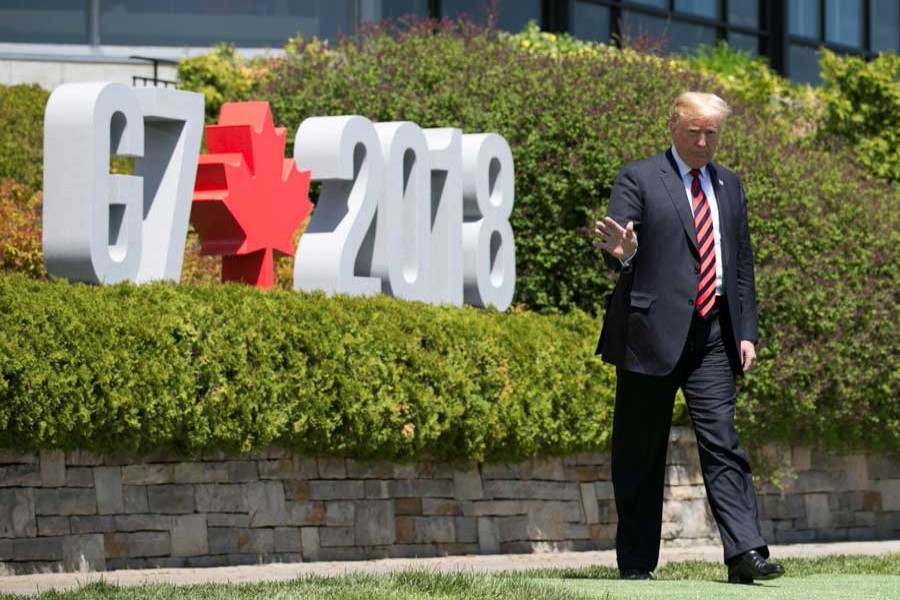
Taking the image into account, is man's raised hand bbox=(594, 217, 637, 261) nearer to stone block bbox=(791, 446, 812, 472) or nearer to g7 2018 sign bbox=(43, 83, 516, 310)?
g7 2018 sign bbox=(43, 83, 516, 310)

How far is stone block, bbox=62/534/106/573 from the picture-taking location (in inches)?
335

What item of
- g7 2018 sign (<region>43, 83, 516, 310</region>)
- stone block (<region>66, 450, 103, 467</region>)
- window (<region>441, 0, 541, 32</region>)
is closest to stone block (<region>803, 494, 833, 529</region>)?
g7 2018 sign (<region>43, 83, 516, 310</region>)

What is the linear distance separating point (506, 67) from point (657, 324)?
22.3 ft

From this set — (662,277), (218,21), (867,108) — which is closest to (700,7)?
(867,108)

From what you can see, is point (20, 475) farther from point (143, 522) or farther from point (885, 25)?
point (885, 25)

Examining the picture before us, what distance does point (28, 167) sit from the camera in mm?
13609

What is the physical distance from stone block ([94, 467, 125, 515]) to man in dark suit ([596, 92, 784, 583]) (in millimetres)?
2739

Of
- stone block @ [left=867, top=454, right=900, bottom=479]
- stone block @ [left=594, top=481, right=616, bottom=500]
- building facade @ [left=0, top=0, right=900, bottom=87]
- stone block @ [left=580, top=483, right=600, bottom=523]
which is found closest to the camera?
stone block @ [left=580, top=483, right=600, bottom=523]

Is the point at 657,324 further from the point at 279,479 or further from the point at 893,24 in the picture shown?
the point at 893,24

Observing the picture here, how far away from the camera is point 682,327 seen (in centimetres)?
711

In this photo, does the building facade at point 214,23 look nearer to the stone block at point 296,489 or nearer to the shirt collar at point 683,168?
the stone block at point 296,489

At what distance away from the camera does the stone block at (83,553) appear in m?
8.52

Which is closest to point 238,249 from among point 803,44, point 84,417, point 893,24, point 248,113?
point 248,113

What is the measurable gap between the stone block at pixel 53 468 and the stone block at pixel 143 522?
375mm
